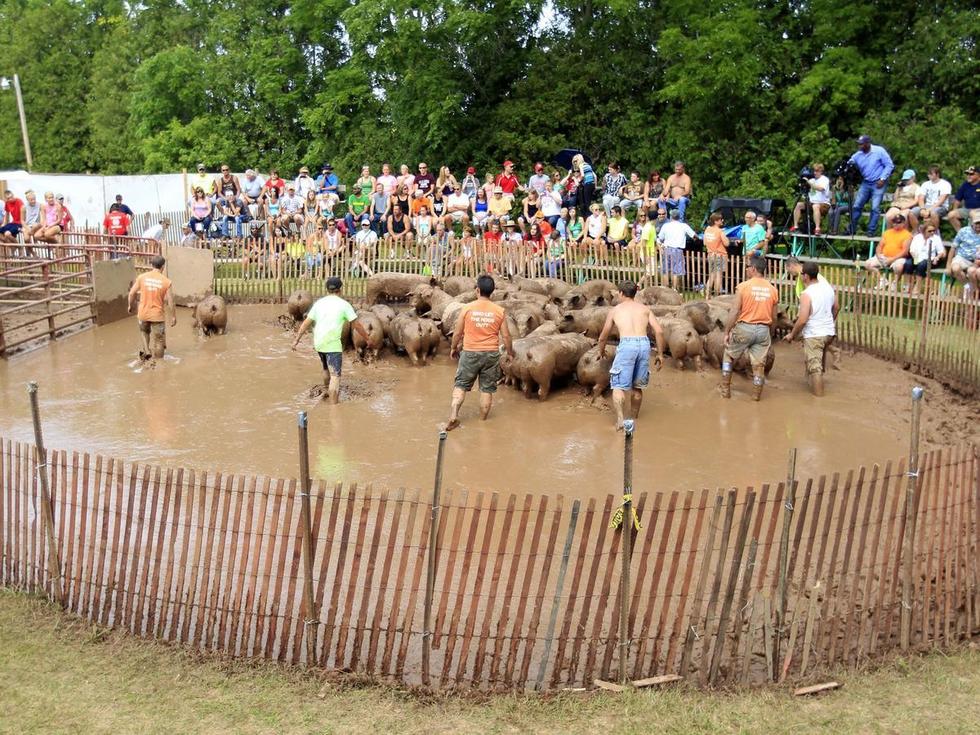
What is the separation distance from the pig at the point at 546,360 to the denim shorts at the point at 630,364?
124cm

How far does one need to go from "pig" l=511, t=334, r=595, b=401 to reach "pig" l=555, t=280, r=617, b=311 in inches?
101

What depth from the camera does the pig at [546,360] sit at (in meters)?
13.6

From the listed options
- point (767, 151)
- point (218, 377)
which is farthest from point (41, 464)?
point (767, 151)

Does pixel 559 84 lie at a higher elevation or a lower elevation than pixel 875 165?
higher

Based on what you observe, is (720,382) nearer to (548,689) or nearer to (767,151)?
(548,689)

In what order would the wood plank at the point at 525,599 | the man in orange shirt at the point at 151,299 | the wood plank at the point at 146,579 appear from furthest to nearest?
the man in orange shirt at the point at 151,299
the wood plank at the point at 146,579
the wood plank at the point at 525,599

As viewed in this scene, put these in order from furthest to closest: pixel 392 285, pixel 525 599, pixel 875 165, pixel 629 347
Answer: pixel 875 165 → pixel 392 285 → pixel 629 347 → pixel 525 599

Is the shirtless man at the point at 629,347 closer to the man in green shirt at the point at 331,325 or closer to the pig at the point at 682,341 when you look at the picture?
the pig at the point at 682,341

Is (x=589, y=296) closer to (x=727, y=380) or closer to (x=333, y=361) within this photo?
(x=727, y=380)

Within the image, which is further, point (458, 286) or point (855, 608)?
point (458, 286)

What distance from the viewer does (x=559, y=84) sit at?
1182 inches

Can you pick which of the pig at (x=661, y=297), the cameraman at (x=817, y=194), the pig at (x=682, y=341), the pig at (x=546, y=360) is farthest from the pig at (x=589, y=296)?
the cameraman at (x=817, y=194)

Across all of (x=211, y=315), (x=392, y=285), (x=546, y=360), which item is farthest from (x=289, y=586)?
(x=392, y=285)

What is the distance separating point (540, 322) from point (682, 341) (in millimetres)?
2390
